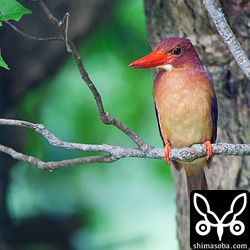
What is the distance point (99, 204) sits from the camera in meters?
1.56

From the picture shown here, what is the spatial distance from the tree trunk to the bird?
22cm

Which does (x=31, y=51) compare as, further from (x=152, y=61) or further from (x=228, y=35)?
(x=228, y=35)

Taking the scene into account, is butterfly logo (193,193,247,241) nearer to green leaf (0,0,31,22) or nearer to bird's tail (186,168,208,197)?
bird's tail (186,168,208,197)

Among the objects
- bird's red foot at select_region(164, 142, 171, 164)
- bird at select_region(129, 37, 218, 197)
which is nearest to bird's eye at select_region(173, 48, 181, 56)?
bird at select_region(129, 37, 218, 197)

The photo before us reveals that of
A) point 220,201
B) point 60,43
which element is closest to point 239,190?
point 220,201

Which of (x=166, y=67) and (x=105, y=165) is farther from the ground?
(x=166, y=67)

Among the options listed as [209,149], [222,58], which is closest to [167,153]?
[209,149]

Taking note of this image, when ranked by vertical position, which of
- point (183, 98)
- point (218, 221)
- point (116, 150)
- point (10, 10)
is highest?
point (10, 10)

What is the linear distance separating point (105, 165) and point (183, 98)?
1.33ft

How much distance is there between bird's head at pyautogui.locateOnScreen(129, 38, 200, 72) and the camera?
1.15 metres

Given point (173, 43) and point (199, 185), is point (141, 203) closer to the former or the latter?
point (199, 185)

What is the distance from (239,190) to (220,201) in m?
0.15

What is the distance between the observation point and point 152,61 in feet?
3.78

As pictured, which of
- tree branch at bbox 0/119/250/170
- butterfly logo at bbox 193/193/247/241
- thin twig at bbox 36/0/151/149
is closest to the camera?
thin twig at bbox 36/0/151/149
